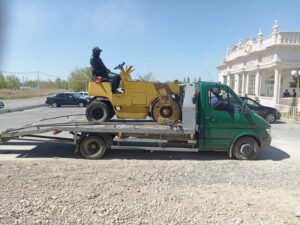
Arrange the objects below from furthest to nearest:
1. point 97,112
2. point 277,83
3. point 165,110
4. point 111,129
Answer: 1. point 277,83
2. point 97,112
3. point 165,110
4. point 111,129

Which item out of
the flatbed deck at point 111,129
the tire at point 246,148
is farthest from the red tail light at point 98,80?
A: the tire at point 246,148

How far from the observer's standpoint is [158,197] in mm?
4262

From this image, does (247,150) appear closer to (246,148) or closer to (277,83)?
(246,148)

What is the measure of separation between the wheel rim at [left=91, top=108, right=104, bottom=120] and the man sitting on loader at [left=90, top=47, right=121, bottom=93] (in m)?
0.68

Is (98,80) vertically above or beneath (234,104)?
above

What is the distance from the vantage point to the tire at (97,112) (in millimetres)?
7270

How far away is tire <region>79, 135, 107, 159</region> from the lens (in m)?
6.79

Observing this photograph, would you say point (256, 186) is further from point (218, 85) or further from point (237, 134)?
point (218, 85)

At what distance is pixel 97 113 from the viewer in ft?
24.2

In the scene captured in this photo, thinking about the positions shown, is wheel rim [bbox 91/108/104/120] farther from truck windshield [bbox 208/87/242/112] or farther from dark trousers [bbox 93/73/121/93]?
truck windshield [bbox 208/87/242/112]

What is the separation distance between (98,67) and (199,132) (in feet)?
10.7

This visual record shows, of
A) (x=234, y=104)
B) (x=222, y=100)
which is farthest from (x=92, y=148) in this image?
(x=234, y=104)

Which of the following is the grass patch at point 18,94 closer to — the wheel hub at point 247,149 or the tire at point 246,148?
the tire at point 246,148

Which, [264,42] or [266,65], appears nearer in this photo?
[266,65]
